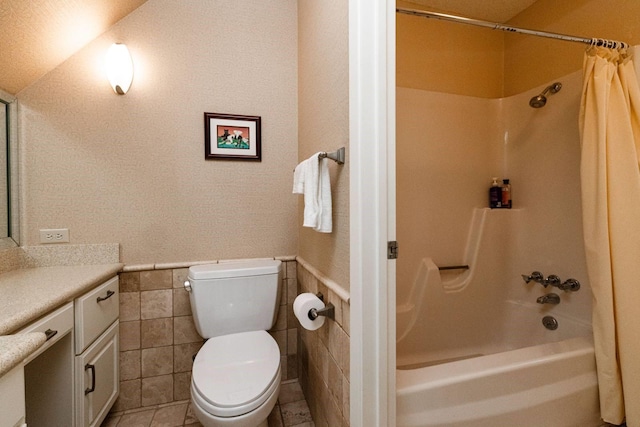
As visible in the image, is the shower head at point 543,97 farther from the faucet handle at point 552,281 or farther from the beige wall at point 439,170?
the faucet handle at point 552,281

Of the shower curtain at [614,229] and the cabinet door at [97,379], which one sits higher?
the shower curtain at [614,229]

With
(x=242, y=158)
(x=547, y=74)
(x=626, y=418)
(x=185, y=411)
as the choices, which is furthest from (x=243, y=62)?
(x=626, y=418)

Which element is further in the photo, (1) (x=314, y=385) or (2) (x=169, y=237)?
(2) (x=169, y=237)

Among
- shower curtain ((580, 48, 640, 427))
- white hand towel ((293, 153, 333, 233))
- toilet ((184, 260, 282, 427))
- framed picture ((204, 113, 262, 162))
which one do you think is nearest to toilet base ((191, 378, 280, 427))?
toilet ((184, 260, 282, 427))

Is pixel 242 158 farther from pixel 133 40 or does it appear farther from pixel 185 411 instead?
pixel 185 411

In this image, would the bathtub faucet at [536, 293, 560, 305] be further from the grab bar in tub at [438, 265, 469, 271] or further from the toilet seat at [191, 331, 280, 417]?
the toilet seat at [191, 331, 280, 417]

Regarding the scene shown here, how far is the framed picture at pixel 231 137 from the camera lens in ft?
5.39

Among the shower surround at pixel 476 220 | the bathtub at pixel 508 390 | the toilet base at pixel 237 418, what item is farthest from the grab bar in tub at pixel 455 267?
the toilet base at pixel 237 418

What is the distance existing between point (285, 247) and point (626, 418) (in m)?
1.75

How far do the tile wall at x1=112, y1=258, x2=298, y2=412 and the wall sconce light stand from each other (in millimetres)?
1025

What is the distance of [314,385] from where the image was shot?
146 cm

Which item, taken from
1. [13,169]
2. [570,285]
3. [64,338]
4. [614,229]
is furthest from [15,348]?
[570,285]

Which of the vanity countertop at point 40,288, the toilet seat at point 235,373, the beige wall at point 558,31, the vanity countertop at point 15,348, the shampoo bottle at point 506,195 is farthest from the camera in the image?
the shampoo bottle at point 506,195

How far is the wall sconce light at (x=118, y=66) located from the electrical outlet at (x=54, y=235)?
82 centimetres
